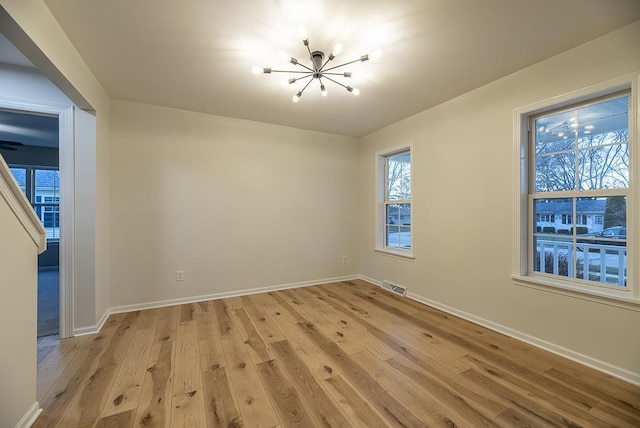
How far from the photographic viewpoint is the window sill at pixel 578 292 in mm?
1828

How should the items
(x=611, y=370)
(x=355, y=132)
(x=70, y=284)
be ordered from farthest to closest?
(x=355, y=132)
(x=70, y=284)
(x=611, y=370)

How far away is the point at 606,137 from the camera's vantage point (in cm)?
205

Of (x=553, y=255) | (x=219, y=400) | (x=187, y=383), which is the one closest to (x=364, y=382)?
(x=219, y=400)

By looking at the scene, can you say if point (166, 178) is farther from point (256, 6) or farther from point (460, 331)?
point (460, 331)

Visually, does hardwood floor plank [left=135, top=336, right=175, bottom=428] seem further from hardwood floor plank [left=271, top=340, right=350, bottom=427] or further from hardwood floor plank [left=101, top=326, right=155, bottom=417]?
hardwood floor plank [left=271, top=340, right=350, bottom=427]

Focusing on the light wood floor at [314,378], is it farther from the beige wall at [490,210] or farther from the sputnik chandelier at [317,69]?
the sputnik chandelier at [317,69]

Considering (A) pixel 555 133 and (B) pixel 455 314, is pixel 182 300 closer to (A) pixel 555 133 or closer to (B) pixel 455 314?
(B) pixel 455 314

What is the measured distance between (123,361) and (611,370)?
3.73 metres

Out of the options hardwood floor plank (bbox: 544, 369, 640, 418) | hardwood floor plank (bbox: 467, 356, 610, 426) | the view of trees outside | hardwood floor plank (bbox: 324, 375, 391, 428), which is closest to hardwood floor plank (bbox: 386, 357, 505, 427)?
hardwood floor plank (bbox: 467, 356, 610, 426)

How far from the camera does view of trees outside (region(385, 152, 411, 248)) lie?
382cm

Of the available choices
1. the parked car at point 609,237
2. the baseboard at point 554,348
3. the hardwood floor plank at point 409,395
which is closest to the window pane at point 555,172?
the parked car at point 609,237

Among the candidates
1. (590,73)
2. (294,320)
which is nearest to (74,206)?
(294,320)

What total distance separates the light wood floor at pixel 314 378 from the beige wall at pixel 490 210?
0.27 meters

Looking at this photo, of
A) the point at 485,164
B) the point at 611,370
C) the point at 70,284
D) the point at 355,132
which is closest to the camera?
the point at 611,370
